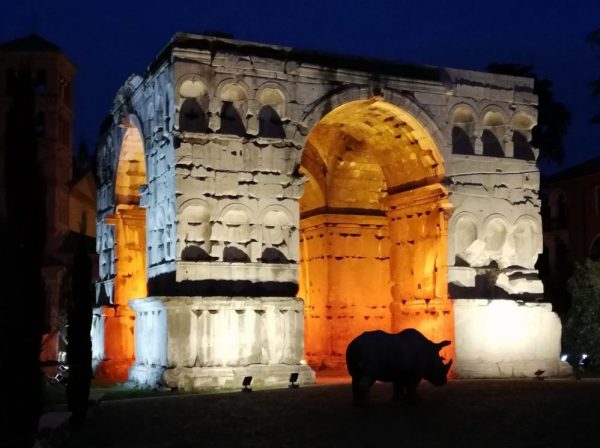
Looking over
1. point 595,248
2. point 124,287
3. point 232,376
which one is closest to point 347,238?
point 124,287

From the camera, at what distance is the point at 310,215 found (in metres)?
24.7

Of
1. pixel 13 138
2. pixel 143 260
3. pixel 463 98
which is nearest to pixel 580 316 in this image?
pixel 463 98

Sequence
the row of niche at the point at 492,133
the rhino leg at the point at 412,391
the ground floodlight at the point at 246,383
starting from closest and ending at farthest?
the rhino leg at the point at 412,391, the ground floodlight at the point at 246,383, the row of niche at the point at 492,133

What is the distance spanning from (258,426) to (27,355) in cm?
323

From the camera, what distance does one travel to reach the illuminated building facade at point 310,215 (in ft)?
59.6

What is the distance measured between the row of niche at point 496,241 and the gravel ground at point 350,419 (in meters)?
4.12

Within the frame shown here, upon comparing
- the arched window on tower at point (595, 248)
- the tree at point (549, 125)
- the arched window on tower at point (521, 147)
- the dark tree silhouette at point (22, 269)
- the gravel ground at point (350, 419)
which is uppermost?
the tree at point (549, 125)

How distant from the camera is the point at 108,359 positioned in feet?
73.7

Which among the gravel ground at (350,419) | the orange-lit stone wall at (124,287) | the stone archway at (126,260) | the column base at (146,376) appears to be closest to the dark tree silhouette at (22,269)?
the gravel ground at (350,419)

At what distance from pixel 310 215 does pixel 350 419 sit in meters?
12.5

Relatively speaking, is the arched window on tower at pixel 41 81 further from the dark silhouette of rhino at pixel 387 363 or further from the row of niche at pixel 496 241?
the dark silhouette of rhino at pixel 387 363

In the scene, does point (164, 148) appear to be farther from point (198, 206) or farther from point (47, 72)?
point (47, 72)

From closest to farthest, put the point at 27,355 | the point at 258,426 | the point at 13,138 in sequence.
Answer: the point at 27,355 → the point at 13,138 → the point at 258,426

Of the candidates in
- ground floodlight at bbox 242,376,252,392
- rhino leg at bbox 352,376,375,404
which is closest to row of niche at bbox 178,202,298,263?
ground floodlight at bbox 242,376,252,392
